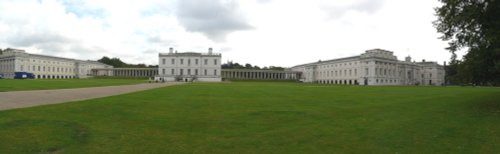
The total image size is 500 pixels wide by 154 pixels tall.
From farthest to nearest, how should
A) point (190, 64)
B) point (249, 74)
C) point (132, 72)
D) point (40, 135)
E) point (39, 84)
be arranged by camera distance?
point (132, 72), point (249, 74), point (190, 64), point (39, 84), point (40, 135)

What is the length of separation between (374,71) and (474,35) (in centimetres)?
9729

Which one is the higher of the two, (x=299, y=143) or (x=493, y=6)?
(x=493, y=6)

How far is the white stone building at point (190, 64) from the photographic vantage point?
385 ft

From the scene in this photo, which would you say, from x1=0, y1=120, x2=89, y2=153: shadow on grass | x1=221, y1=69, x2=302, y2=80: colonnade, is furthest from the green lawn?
x1=221, y1=69, x2=302, y2=80: colonnade

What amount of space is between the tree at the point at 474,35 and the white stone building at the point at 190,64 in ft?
335

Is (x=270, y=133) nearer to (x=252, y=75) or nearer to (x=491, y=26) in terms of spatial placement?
(x=491, y=26)

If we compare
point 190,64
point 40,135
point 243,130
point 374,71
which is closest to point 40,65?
point 190,64

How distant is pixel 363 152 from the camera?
8.84 m

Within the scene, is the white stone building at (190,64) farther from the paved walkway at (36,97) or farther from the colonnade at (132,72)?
the paved walkway at (36,97)

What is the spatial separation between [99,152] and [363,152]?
621cm

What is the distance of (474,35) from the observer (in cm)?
1498

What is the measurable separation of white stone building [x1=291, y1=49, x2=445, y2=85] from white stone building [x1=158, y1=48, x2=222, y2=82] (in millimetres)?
40932

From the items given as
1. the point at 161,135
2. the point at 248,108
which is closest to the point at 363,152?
the point at 161,135

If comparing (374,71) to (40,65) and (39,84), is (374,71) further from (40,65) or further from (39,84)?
(40,65)
